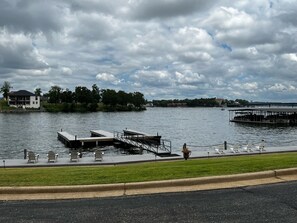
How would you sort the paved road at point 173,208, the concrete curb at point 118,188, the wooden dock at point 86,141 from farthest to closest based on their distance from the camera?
the wooden dock at point 86,141 < the concrete curb at point 118,188 < the paved road at point 173,208

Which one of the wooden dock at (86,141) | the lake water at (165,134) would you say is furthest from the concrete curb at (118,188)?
the wooden dock at (86,141)

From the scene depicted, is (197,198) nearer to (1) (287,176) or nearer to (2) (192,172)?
(2) (192,172)

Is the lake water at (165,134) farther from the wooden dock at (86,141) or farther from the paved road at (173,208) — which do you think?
the paved road at (173,208)

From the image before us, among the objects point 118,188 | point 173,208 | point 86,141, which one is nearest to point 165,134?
point 86,141

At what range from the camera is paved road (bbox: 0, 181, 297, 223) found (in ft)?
25.6

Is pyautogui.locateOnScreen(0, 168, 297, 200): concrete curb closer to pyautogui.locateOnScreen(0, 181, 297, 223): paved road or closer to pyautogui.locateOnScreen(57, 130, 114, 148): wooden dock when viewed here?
pyautogui.locateOnScreen(0, 181, 297, 223): paved road

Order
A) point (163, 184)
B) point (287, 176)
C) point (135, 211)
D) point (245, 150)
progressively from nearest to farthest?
point (135, 211) < point (163, 184) < point (287, 176) < point (245, 150)

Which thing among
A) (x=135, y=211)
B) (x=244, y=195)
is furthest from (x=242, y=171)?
(x=135, y=211)

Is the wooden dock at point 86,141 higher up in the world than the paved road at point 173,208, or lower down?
lower down

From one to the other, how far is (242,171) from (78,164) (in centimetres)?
1809

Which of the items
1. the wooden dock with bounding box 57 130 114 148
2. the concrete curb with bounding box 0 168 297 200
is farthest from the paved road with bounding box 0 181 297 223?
the wooden dock with bounding box 57 130 114 148

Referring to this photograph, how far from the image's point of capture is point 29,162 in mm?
28844

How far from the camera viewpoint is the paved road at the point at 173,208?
7.80m

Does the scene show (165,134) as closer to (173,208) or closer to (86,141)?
(86,141)
